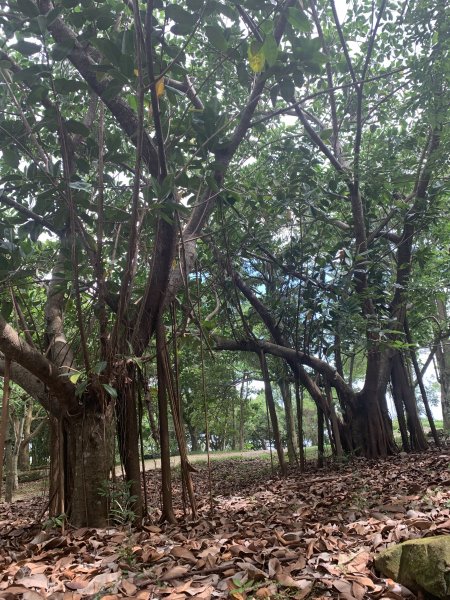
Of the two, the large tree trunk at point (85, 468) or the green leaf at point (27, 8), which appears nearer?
the green leaf at point (27, 8)

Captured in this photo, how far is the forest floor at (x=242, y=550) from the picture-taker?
176 cm

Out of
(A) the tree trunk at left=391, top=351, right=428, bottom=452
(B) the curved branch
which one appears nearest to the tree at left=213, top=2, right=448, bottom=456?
(A) the tree trunk at left=391, top=351, right=428, bottom=452

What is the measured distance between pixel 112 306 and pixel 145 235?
0.62 meters

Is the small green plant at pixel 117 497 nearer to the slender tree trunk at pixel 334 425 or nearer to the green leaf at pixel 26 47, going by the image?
the green leaf at pixel 26 47

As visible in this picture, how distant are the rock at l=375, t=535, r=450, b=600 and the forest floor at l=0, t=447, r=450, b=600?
45 millimetres

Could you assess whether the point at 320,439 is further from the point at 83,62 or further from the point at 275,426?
the point at 83,62

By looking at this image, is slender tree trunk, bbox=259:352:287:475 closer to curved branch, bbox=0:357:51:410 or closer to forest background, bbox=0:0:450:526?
forest background, bbox=0:0:450:526

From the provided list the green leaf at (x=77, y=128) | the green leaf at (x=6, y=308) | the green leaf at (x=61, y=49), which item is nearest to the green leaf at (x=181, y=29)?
the green leaf at (x=61, y=49)

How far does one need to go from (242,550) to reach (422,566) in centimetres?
82

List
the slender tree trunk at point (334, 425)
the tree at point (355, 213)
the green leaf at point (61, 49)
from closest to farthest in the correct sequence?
the green leaf at point (61, 49)
the tree at point (355, 213)
the slender tree trunk at point (334, 425)

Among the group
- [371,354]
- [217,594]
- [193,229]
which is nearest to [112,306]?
[193,229]

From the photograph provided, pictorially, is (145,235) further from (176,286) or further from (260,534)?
(260,534)

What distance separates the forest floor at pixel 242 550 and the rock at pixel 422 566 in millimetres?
45

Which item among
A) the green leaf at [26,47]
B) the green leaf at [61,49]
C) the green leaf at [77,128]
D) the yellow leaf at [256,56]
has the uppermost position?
the green leaf at [26,47]
